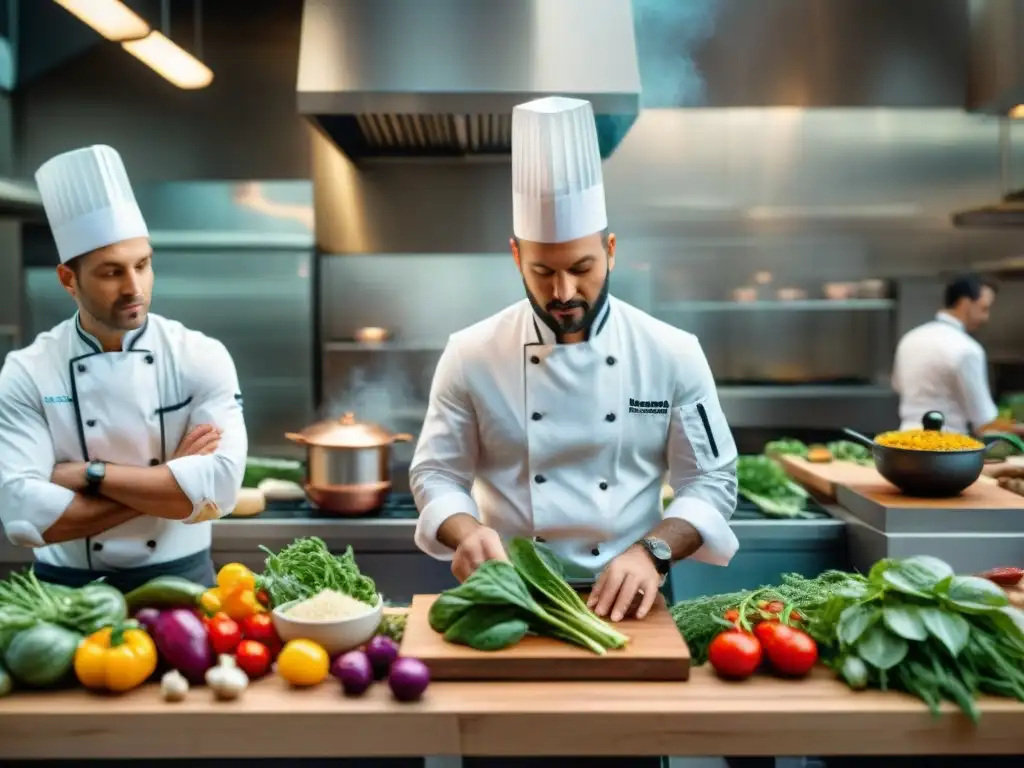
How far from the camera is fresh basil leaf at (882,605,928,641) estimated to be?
57.4 inches

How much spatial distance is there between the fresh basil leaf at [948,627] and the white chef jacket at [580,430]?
0.54 metres

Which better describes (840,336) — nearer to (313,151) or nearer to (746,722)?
(313,151)

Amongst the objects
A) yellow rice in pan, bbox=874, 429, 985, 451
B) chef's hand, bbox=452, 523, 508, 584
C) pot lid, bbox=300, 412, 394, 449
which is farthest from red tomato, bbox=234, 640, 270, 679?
yellow rice in pan, bbox=874, 429, 985, 451

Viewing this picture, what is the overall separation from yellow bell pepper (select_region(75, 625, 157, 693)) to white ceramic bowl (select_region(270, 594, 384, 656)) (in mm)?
204

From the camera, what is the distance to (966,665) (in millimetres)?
1484

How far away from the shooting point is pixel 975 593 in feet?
4.97

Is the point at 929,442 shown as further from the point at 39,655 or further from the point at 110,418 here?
the point at 39,655

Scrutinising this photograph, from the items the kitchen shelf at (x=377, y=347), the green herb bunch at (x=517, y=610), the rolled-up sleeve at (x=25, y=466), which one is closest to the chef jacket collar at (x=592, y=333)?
the green herb bunch at (x=517, y=610)

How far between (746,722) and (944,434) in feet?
6.10

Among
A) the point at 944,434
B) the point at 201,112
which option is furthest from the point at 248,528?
the point at 201,112

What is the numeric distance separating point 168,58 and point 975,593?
3.25 meters

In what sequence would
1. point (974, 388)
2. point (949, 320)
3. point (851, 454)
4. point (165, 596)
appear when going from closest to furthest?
point (165, 596), point (851, 454), point (974, 388), point (949, 320)

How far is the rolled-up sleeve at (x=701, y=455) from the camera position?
1949 millimetres

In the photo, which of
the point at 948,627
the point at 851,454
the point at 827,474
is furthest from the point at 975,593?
the point at 851,454
